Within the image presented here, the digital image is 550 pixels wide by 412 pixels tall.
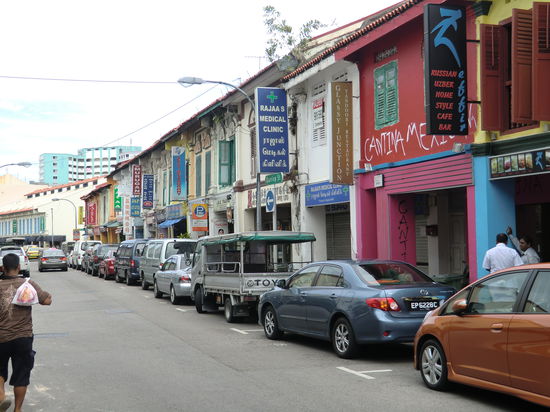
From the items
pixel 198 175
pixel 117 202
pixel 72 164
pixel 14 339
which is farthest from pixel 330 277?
pixel 72 164

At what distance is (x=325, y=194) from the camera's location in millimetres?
20625

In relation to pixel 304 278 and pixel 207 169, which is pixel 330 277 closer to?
pixel 304 278

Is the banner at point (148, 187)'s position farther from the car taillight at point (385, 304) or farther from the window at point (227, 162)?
the car taillight at point (385, 304)

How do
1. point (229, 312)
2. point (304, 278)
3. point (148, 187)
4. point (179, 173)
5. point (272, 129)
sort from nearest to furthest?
1. point (304, 278)
2. point (229, 312)
3. point (272, 129)
4. point (179, 173)
5. point (148, 187)

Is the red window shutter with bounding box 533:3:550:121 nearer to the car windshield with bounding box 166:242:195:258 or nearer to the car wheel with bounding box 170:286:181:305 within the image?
the car wheel with bounding box 170:286:181:305

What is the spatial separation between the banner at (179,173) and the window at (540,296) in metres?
30.7

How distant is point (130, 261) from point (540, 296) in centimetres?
2366

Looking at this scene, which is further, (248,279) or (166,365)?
(248,279)

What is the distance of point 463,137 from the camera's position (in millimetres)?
14086

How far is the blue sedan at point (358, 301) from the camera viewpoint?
9.37 m

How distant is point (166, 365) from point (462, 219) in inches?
407

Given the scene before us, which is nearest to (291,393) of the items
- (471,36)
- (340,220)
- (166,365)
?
(166,365)

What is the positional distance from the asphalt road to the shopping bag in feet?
4.27

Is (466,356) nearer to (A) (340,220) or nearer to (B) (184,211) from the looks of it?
(A) (340,220)
